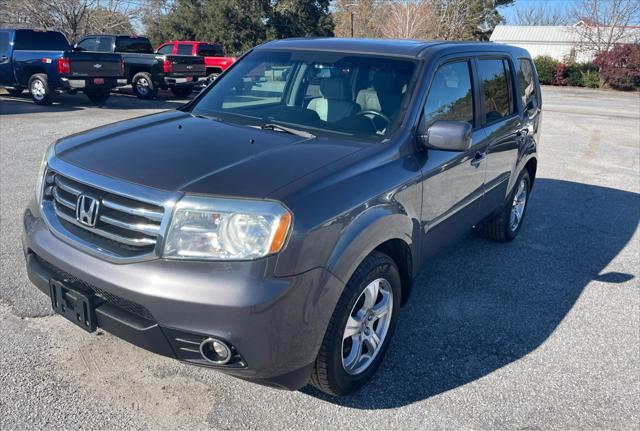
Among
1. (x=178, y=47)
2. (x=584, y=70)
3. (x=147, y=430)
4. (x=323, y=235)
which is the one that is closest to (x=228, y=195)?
(x=323, y=235)

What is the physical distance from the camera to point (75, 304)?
101 inches

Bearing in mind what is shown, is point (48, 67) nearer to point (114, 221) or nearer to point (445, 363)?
point (114, 221)

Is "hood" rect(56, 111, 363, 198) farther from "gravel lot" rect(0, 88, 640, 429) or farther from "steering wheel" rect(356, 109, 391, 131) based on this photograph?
"gravel lot" rect(0, 88, 640, 429)

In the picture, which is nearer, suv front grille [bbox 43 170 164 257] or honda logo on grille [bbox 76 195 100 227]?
suv front grille [bbox 43 170 164 257]

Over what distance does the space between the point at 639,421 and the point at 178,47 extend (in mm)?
21359

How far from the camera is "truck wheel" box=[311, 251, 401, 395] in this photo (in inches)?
104

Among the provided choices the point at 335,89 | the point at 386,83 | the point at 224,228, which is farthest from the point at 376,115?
the point at 224,228

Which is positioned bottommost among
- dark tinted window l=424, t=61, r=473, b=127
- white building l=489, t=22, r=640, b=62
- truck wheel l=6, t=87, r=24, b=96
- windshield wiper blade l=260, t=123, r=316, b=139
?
truck wheel l=6, t=87, r=24, b=96

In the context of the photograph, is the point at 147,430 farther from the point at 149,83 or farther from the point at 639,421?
the point at 149,83

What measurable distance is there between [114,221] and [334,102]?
168cm

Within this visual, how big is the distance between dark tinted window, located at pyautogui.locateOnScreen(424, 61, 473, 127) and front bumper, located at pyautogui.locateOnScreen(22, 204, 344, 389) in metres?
1.59

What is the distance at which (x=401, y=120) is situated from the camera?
10.8 feet

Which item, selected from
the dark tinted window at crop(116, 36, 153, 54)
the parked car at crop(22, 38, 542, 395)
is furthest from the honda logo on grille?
the dark tinted window at crop(116, 36, 153, 54)

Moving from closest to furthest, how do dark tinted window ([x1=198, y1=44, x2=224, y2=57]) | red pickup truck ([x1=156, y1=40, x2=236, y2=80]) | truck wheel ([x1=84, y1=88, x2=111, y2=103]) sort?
truck wheel ([x1=84, y1=88, x2=111, y2=103]) < red pickup truck ([x1=156, y1=40, x2=236, y2=80]) < dark tinted window ([x1=198, y1=44, x2=224, y2=57])
